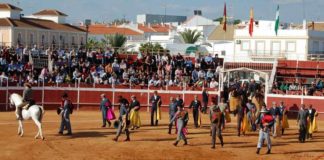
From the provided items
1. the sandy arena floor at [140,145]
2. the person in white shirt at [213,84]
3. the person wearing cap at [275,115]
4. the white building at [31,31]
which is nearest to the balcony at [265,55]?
the person in white shirt at [213,84]

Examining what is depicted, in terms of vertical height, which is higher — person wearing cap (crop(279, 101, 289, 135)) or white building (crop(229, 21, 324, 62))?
white building (crop(229, 21, 324, 62))

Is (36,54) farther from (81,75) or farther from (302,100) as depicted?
(302,100)

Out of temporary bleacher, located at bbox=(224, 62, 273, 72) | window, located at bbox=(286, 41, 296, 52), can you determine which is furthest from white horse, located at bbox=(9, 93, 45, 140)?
window, located at bbox=(286, 41, 296, 52)

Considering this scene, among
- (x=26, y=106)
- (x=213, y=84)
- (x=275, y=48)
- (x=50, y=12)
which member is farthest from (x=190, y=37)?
(x=26, y=106)

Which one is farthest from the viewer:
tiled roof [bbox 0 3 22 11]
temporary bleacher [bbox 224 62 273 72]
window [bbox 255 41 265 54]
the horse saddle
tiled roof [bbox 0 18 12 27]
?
Answer: tiled roof [bbox 0 3 22 11]

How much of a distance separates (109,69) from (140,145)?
1801 cm

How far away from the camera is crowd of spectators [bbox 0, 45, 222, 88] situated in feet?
130

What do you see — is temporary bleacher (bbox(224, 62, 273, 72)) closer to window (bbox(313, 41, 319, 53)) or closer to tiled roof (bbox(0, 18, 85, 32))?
window (bbox(313, 41, 319, 53))

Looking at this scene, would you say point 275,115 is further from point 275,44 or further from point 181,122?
point 275,44

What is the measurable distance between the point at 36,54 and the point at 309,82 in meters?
18.0

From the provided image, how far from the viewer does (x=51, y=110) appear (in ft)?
128

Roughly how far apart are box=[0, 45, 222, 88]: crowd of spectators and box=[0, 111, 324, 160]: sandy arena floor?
9771mm

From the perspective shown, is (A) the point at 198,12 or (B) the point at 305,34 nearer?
(B) the point at 305,34

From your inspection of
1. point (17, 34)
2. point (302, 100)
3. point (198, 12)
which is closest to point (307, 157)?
point (302, 100)
